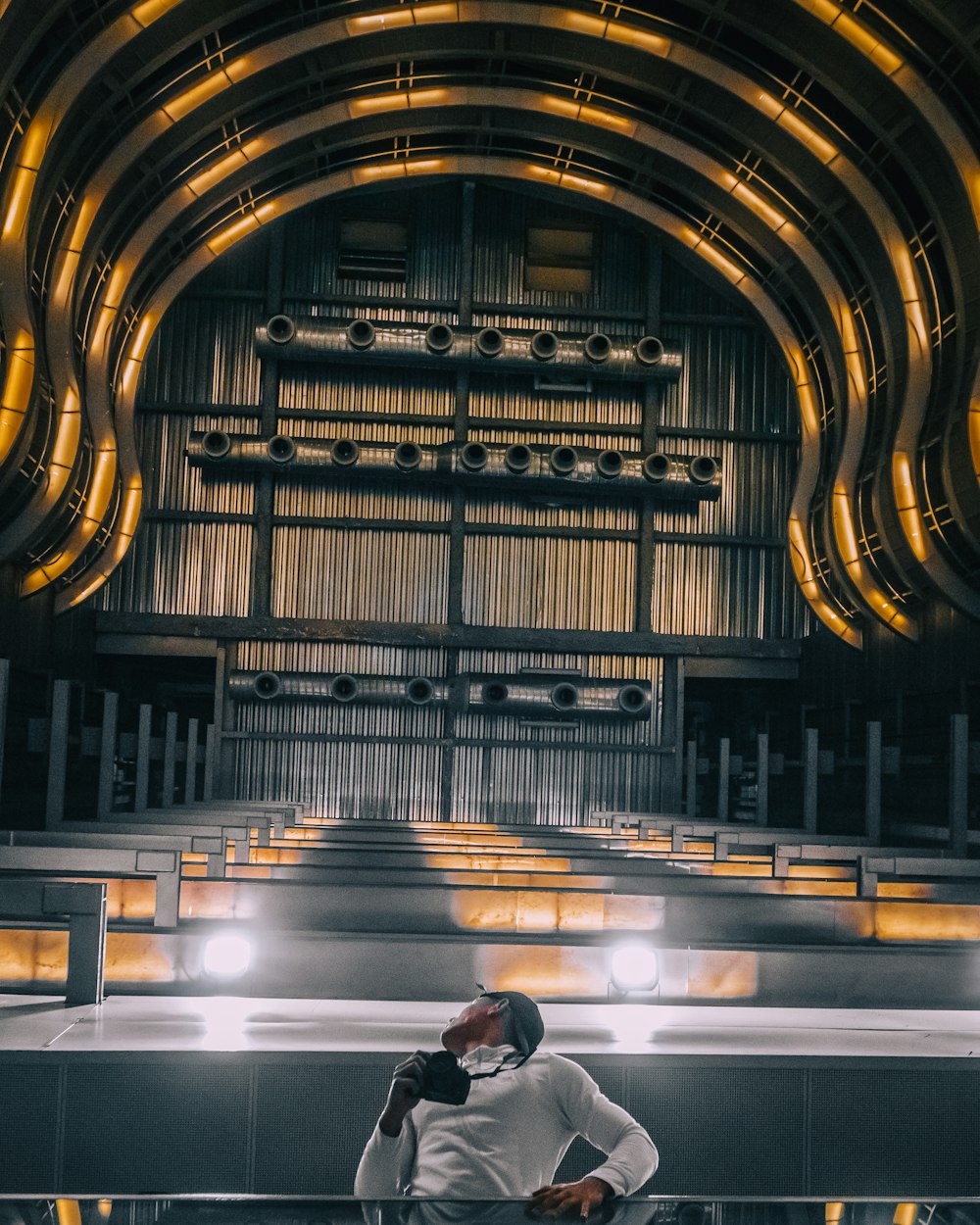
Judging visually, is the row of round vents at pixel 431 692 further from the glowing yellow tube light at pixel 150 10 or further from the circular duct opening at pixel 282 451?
the glowing yellow tube light at pixel 150 10

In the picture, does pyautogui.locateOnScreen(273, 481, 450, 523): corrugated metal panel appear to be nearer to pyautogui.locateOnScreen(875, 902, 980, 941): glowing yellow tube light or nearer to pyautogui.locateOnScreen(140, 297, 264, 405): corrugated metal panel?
pyautogui.locateOnScreen(140, 297, 264, 405): corrugated metal panel

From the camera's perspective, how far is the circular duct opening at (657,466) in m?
21.7

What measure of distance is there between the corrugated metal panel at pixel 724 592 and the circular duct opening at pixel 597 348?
11.3ft

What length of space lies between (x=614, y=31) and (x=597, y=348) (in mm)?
5434

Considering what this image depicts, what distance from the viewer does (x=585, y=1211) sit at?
2619 millimetres

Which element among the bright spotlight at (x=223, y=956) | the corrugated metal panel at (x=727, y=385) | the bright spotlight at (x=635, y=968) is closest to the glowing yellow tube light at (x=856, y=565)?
the corrugated metal panel at (x=727, y=385)

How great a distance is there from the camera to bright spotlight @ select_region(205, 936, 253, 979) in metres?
6.46

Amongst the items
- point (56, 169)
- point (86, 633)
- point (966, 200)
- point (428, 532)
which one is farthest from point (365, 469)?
A: point (966, 200)

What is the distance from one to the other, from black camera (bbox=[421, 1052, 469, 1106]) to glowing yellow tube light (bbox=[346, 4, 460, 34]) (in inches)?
643

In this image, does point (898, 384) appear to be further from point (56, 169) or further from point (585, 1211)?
point (585, 1211)

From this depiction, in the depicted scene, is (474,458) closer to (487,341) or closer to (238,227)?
(487,341)

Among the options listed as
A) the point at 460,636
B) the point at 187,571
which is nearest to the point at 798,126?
the point at 460,636

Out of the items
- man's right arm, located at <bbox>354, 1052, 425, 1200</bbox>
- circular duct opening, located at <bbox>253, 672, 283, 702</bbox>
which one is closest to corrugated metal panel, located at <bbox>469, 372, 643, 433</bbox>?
circular duct opening, located at <bbox>253, 672, 283, 702</bbox>

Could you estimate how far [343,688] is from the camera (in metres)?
21.3
